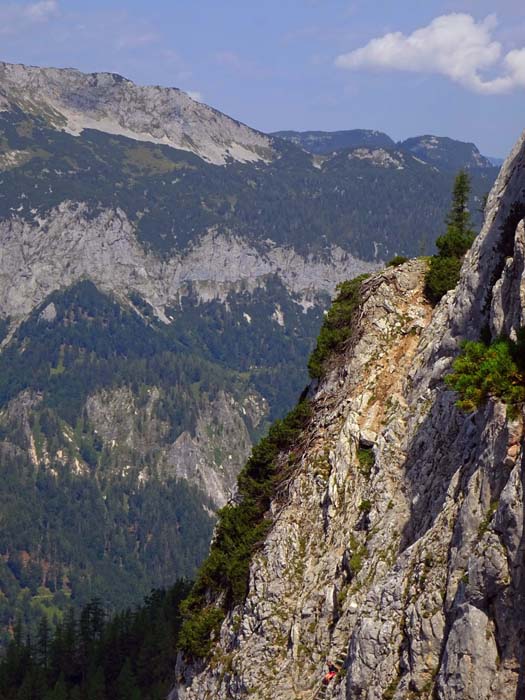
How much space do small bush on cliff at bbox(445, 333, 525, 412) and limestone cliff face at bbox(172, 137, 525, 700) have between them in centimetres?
73

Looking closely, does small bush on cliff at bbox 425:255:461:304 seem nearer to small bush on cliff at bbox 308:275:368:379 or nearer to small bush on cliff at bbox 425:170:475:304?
small bush on cliff at bbox 425:170:475:304

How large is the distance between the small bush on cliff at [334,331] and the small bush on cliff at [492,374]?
2357cm

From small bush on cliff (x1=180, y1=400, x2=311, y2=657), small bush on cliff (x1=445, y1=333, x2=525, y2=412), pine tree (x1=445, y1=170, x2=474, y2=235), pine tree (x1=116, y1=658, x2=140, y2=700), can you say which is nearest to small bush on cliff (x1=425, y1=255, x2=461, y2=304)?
pine tree (x1=445, y1=170, x2=474, y2=235)

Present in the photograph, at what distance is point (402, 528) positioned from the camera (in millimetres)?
42781

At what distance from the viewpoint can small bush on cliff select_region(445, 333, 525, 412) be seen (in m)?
32.1

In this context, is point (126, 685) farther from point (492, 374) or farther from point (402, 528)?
point (492, 374)

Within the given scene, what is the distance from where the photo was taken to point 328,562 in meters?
47.8

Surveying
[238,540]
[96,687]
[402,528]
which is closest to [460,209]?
[238,540]

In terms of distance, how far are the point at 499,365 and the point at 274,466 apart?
89.8 ft

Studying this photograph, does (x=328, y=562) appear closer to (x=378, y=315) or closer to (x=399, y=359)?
(x=399, y=359)

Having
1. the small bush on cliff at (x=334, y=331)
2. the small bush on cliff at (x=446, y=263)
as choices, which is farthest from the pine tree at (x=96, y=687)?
the small bush on cliff at (x=446, y=263)

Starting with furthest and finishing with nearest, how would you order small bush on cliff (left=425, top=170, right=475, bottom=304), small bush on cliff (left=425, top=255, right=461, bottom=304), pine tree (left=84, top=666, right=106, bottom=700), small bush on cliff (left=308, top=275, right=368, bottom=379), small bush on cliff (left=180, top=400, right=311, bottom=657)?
pine tree (left=84, top=666, right=106, bottom=700)
small bush on cliff (left=308, top=275, right=368, bottom=379)
small bush on cliff (left=425, top=170, right=475, bottom=304)
small bush on cliff (left=425, top=255, right=461, bottom=304)
small bush on cliff (left=180, top=400, right=311, bottom=657)

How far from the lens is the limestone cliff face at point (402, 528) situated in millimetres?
30469

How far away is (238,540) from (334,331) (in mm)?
14866
